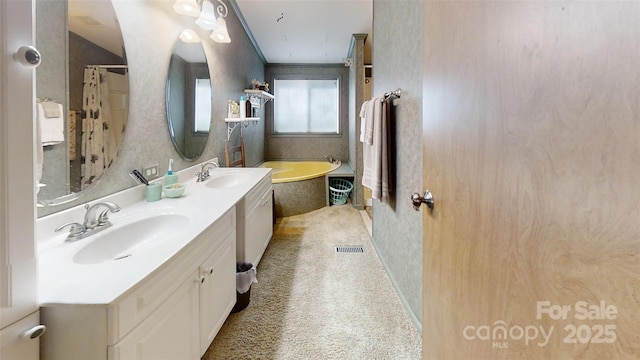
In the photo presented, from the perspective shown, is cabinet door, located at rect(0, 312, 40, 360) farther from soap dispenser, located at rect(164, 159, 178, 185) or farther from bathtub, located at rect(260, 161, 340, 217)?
bathtub, located at rect(260, 161, 340, 217)

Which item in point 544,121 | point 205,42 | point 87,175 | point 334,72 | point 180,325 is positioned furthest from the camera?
point 334,72

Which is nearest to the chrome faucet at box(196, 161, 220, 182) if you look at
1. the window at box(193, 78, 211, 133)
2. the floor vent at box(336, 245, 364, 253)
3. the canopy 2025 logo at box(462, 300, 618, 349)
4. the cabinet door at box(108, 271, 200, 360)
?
the window at box(193, 78, 211, 133)

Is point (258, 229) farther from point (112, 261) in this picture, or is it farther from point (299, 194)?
point (299, 194)

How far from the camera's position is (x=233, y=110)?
3.48 m

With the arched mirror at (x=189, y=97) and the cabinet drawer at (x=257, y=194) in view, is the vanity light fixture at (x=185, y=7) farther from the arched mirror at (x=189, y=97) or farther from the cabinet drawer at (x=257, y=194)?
the cabinet drawer at (x=257, y=194)

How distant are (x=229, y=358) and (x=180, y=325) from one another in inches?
20.5

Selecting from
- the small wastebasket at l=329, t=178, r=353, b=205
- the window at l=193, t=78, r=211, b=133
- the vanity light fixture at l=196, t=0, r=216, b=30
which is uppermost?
the vanity light fixture at l=196, t=0, r=216, b=30

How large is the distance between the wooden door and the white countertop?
2.97 ft

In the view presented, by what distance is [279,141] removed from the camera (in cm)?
596

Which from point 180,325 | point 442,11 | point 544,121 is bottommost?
point 180,325

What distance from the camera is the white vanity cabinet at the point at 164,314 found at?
2.50 feet

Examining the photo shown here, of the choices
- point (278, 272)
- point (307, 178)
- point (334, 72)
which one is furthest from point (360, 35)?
point (278, 272)

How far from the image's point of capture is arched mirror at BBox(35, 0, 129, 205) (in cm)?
115

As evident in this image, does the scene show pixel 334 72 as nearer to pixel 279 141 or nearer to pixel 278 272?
pixel 279 141
